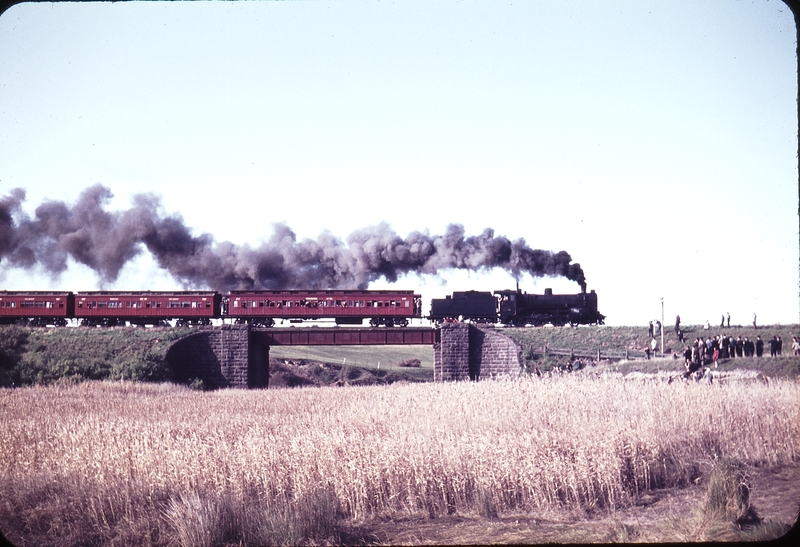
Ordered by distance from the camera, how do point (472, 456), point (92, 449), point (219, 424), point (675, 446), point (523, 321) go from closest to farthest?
point (472, 456) → point (675, 446) → point (92, 449) → point (219, 424) → point (523, 321)

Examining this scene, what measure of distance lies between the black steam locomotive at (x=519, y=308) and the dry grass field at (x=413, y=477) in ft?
98.8

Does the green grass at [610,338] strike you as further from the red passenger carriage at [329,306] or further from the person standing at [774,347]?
the red passenger carriage at [329,306]

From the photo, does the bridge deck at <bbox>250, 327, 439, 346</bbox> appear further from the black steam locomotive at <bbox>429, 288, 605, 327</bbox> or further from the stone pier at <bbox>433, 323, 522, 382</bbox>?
the black steam locomotive at <bbox>429, 288, 605, 327</bbox>

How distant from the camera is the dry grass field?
29.6 feet

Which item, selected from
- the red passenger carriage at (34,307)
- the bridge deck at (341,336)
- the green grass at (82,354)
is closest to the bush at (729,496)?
the green grass at (82,354)

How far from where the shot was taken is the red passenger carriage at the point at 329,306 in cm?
4497

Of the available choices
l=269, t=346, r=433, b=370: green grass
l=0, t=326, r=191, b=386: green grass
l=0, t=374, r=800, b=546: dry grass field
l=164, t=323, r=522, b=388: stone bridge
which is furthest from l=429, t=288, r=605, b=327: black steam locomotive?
l=0, t=374, r=800, b=546: dry grass field

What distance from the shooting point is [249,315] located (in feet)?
150

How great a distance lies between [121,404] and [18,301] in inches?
1052

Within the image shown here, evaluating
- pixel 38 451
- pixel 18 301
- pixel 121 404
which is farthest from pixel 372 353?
pixel 38 451

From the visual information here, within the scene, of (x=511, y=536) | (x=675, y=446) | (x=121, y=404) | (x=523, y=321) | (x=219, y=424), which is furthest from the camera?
(x=523, y=321)

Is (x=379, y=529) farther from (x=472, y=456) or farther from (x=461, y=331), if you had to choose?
(x=461, y=331)

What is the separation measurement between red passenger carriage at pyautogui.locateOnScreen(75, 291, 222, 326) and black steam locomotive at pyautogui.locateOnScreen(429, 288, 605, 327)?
16442 millimetres

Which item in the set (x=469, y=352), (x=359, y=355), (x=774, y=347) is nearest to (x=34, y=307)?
(x=469, y=352)
